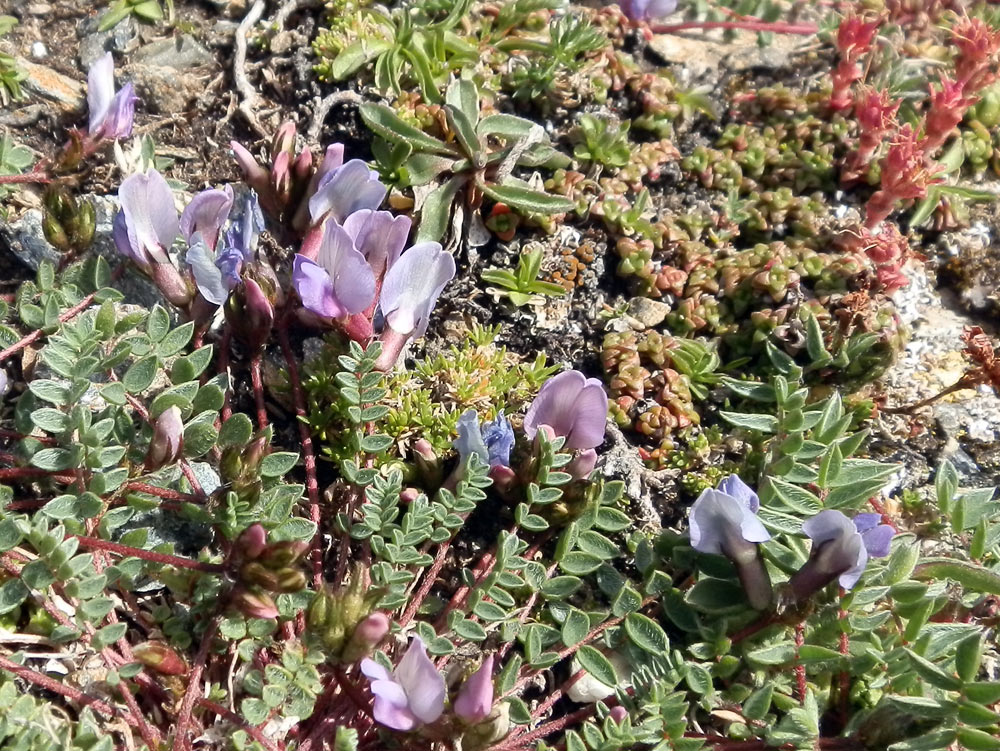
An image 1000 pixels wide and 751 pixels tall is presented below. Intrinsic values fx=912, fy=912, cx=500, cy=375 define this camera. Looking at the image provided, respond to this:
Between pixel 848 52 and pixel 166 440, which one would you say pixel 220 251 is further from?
pixel 848 52

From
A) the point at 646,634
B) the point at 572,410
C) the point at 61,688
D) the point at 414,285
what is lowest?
the point at 61,688

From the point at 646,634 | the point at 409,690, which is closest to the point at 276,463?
the point at 409,690

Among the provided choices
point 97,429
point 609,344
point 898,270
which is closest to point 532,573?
point 609,344

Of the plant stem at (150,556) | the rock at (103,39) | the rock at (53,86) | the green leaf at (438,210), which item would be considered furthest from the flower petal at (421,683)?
the rock at (103,39)

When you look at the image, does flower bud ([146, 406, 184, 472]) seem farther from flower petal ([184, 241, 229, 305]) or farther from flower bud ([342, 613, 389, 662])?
flower bud ([342, 613, 389, 662])

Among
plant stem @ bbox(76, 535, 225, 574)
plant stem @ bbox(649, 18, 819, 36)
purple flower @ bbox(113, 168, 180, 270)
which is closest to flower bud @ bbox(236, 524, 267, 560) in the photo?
plant stem @ bbox(76, 535, 225, 574)

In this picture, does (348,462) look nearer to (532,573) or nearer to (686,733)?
(532,573)
